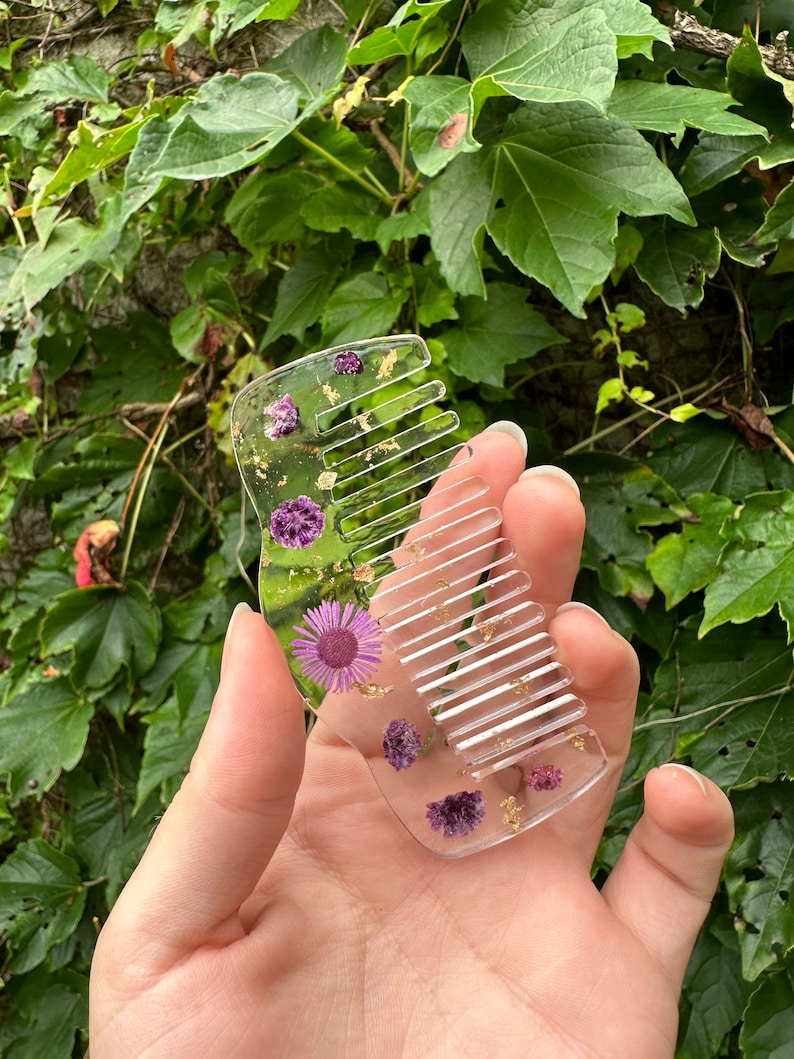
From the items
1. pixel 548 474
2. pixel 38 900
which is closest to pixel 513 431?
pixel 548 474

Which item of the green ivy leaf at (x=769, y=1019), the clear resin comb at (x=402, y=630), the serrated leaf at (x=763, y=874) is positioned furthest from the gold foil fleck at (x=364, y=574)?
the green ivy leaf at (x=769, y=1019)

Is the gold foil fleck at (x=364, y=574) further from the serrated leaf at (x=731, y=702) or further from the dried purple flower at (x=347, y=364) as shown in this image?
the serrated leaf at (x=731, y=702)

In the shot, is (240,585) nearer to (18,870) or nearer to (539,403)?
(539,403)

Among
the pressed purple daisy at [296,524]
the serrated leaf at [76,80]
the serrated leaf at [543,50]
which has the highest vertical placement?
the serrated leaf at [76,80]

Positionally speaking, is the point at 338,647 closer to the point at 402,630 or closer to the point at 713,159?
the point at 402,630

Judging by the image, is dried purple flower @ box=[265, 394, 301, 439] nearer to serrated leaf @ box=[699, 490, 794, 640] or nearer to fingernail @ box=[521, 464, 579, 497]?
fingernail @ box=[521, 464, 579, 497]

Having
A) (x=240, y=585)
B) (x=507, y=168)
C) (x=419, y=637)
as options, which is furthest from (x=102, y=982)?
(x=507, y=168)

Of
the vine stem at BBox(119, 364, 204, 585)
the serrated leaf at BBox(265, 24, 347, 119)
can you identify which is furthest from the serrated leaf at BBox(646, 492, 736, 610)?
the vine stem at BBox(119, 364, 204, 585)
